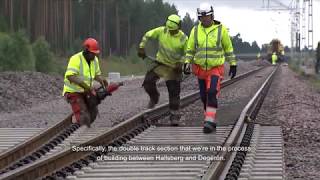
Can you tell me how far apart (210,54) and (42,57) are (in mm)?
37768

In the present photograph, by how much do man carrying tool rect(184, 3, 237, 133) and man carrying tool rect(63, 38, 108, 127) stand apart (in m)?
1.57

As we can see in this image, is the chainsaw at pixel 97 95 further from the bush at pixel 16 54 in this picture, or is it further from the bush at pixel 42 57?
the bush at pixel 42 57

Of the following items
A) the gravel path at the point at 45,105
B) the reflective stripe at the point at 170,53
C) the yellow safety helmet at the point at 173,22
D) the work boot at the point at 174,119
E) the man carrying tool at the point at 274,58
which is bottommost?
the man carrying tool at the point at 274,58

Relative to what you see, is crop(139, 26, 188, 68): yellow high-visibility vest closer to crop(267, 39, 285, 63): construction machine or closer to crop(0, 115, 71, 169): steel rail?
crop(0, 115, 71, 169): steel rail

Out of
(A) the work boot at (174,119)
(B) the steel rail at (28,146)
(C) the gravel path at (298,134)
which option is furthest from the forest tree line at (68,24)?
(B) the steel rail at (28,146)

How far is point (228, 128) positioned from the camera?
412 inches

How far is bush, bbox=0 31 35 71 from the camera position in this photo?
38.0 m

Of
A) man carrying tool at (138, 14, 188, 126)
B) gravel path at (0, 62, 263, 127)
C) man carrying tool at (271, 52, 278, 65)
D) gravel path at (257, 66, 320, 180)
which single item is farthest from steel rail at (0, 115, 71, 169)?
man carrying tool at (271, 52, 278, 65)

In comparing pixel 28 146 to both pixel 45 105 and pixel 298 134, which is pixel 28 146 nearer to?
pixel 298 134

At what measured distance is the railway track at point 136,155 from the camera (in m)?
6.54

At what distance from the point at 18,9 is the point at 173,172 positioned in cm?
7515

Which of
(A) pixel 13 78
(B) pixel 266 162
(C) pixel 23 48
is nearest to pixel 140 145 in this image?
(B) pixel 266 162

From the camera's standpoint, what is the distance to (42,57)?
46500 millimetres

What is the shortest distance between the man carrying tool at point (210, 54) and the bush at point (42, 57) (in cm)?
3538
